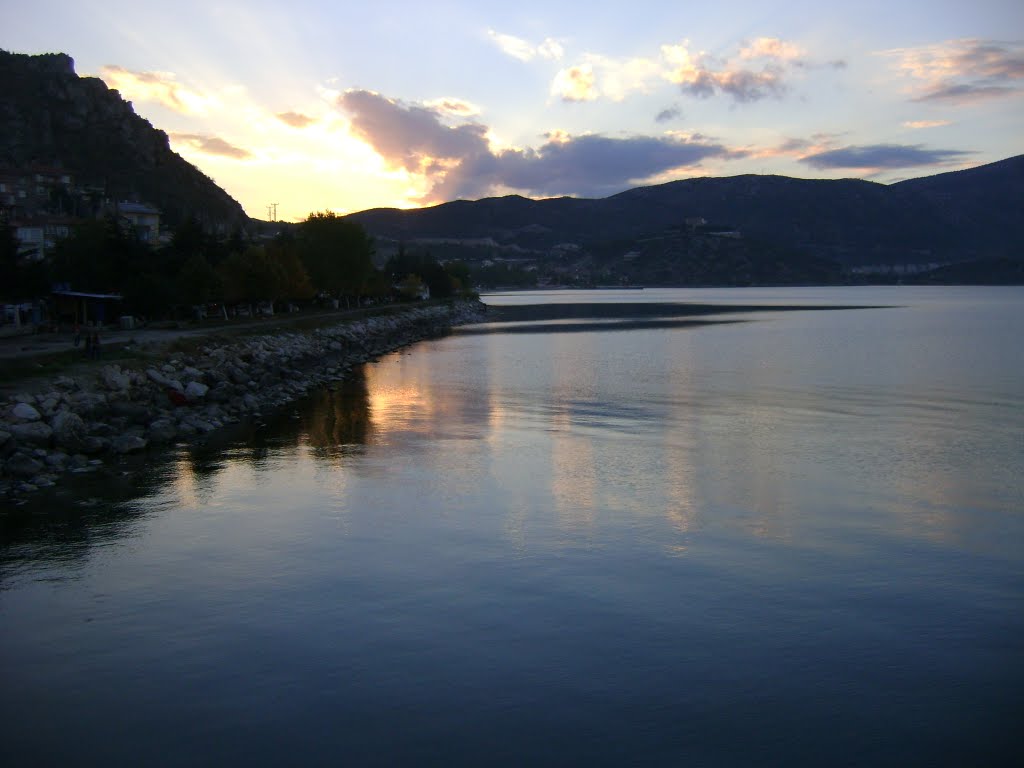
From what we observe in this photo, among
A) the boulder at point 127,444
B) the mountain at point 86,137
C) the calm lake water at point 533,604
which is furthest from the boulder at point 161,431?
the mountain at point 86,137

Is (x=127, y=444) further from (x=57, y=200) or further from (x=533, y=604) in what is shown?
(x=57, y=200)

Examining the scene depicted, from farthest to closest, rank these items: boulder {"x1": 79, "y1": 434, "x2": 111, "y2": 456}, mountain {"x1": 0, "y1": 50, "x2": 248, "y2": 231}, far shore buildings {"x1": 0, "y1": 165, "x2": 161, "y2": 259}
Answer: mountain {"x1": 0, "y1": 50, "x2": 248, "y2": 231}, far shore buildings {"x1": 0, "y1": 165, "x2": 161, "y2": 259}, boulder {"x1": 79, "y1": 434, "x2": 111, "y2": 456}

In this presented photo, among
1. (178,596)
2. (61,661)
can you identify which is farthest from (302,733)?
(178,596)

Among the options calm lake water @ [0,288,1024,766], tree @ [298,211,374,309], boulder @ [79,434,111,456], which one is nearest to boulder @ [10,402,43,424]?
boulder @ [79,434,111,456]

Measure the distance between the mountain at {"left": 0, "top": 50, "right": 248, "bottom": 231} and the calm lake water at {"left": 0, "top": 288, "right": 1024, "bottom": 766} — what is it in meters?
133

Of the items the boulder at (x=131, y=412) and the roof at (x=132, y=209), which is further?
the roof at (x=132, y=209)

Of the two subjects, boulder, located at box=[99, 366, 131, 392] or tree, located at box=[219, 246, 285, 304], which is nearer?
boulder, located at box=[99, 366, 131, 392]

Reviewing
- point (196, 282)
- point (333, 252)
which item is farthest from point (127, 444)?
point (333, 252)

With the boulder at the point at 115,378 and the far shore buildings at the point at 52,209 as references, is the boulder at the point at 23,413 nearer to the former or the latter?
the boulder at the point at 115,378

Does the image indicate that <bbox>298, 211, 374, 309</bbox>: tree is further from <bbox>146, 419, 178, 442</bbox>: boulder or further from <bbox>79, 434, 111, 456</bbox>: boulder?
<bbox>79, 434, 111, 456</bbox>: boulder

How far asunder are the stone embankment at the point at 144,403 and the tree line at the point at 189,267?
29.9 feet

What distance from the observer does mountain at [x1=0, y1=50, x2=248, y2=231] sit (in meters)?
150

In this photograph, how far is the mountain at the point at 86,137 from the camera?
14988 cm

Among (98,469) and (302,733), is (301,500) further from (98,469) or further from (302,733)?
(302,733)
